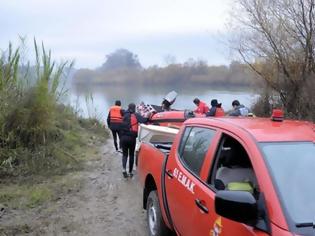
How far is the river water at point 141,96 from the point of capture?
21522 mm

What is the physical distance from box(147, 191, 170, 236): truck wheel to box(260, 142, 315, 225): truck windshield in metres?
2.18

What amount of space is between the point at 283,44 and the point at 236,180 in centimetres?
1901

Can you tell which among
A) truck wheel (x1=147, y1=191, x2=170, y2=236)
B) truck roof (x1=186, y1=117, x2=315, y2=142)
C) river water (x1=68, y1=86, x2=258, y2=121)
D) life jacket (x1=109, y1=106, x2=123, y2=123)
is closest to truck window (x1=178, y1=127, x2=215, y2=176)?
truck roof (x1=186, y1=117, x2=315, y2=142)

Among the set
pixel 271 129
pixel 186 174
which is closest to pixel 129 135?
pixel 186 174

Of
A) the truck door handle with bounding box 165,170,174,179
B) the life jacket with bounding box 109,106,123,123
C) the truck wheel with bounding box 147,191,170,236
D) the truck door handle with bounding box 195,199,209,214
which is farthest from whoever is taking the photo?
the life jacket with bounding box 109,106,123,123

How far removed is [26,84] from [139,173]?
6032 millimetres

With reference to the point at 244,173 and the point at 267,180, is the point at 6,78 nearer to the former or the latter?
the point at 244,173

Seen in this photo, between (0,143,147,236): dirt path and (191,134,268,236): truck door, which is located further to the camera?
(0,143,147,236): dirt path

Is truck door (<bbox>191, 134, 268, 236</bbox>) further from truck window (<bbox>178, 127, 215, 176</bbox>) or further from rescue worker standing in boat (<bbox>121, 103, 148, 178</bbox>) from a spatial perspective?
rescue worker standing in boat (<bbox>121, 103, 148, 178</bbox>)

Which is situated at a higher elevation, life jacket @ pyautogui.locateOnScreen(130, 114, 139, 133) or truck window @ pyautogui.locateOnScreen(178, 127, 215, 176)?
truck window @ pyautogui.locateOnScreen(178, 127, 215, 176)

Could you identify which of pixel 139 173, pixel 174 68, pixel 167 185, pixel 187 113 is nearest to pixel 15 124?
pixel 187 113

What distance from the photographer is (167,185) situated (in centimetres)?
485

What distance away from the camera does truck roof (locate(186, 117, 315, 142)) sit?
3.50 meters

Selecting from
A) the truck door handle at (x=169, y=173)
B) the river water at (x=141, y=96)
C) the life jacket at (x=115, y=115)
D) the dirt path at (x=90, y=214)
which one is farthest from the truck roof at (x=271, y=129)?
the river water at (x=141, y=96)
